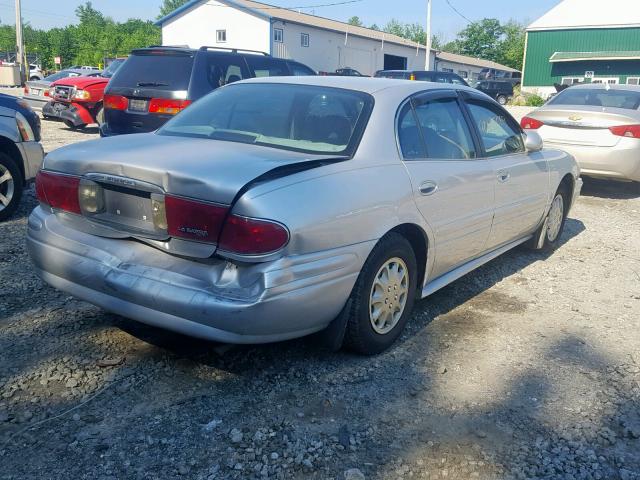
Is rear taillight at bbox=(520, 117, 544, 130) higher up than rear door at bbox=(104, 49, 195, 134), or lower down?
lower down

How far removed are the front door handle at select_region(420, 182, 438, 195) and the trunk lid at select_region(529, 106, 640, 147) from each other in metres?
A: 5.55

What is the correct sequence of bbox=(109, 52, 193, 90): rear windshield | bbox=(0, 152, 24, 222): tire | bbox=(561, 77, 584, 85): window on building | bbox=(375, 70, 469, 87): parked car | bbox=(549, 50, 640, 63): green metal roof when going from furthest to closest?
bbox=(561, 77, 584, 85): window on building
bbox=(549, 50, 640, 63): green metal roof
bbox=(375, 70, 469, 87): parked car
bbox=(109, 52, 193, 90): rear windshield
bbox=(0, 152, 24, 222): tire

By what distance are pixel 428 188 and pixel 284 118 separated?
36.9 inches

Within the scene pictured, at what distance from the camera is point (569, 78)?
40.6 meters

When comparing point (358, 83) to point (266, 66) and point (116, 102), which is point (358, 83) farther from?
point (266, 66)

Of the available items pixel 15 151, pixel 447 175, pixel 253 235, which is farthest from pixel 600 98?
pixel 253 235

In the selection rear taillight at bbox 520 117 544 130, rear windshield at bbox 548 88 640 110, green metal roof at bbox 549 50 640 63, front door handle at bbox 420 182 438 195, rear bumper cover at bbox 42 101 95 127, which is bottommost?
rear bumper cover at bbox 42 101 95 127

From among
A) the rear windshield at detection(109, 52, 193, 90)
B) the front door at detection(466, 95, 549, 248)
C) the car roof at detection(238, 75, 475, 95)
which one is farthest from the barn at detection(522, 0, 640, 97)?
the car roof at detection(238, 75, 475, 95)

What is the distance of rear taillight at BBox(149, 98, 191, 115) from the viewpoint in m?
7.89

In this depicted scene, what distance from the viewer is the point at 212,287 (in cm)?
293

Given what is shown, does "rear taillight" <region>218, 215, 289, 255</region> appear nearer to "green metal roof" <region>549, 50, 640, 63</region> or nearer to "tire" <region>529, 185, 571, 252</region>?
"tire" <region>529, 185, 571, 252</region>

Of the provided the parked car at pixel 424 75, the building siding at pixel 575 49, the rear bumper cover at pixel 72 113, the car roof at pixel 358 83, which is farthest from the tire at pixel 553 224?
the building siding at pixel 575 49

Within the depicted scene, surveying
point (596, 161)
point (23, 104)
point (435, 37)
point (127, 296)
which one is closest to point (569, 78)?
point (596, 161)

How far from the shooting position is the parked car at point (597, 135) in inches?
332
